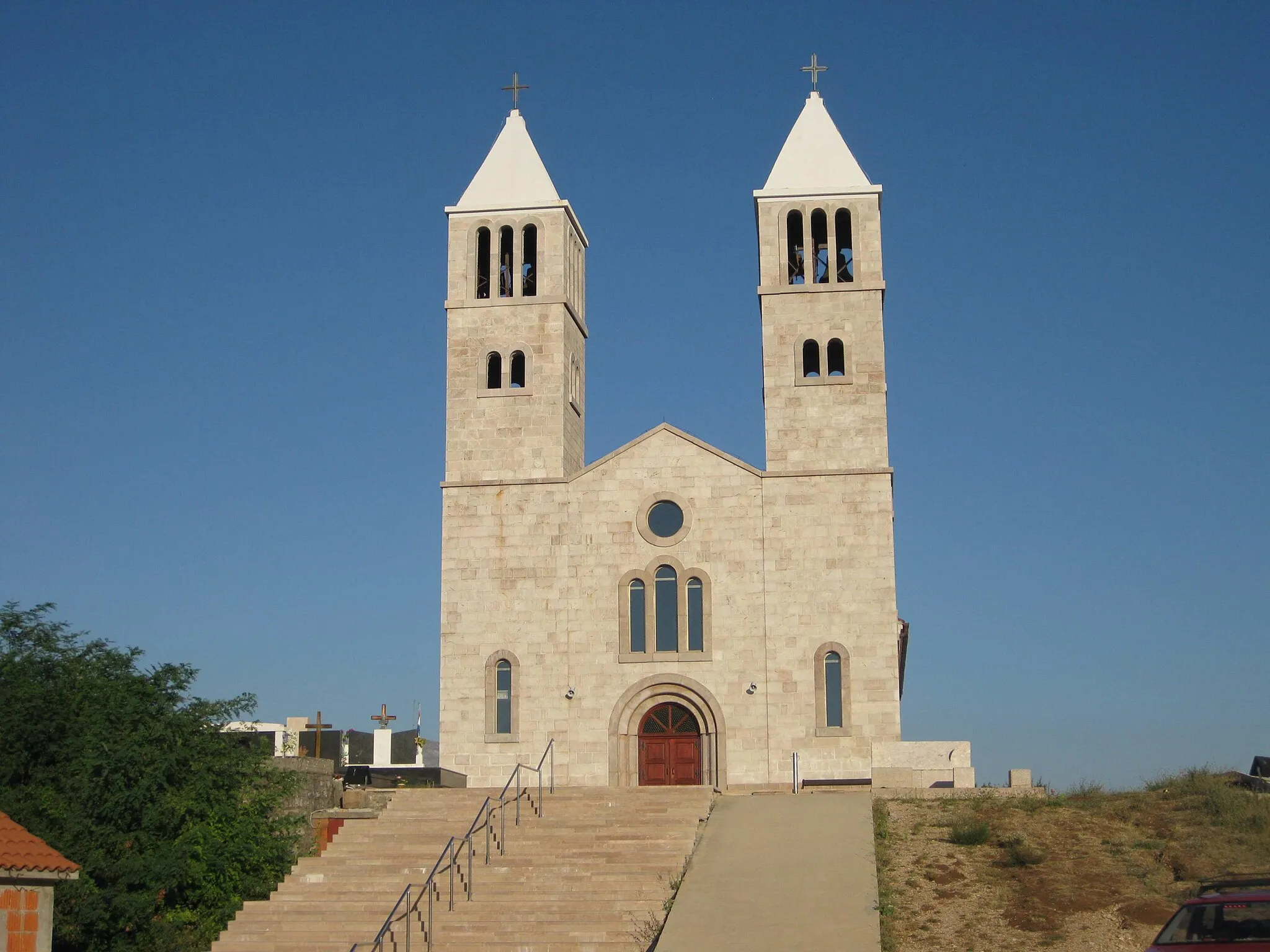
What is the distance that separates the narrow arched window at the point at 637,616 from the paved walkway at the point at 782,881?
18.4ft

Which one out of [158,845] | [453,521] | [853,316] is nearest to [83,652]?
[158,845]

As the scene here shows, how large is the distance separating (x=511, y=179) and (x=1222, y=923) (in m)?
27.4

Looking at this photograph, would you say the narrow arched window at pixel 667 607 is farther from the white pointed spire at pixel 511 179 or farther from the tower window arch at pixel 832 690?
the white pointed spire at pixel 511 179

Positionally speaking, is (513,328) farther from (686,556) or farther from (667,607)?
(667,607)

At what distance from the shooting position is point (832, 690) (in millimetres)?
33594

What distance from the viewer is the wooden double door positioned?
33969 mm

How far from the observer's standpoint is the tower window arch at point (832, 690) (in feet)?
109

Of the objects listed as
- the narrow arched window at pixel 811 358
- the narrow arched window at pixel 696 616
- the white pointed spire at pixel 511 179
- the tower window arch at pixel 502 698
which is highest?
the white pointed spire at pixel 511 179

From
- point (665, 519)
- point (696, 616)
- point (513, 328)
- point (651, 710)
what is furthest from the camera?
point (513, 328)

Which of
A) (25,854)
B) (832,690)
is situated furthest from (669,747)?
(25,854)

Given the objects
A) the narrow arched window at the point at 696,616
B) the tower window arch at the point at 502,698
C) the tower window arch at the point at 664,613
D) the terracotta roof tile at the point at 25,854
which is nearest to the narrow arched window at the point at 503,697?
the tower window arch at the point at 502,698

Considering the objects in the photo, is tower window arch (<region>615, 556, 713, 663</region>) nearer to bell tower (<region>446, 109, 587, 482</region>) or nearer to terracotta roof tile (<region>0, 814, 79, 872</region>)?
bell tower (<region>446, 109, 587, 482</region>)

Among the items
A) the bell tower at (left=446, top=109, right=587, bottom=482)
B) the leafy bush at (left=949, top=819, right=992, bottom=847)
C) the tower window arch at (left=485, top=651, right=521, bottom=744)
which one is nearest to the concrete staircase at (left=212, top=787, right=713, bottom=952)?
the tower window arch at (left=485, top=651, right=521, bottom=744)

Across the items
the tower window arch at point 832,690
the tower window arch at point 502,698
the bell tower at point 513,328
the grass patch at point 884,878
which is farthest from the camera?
the bell tower at point 513,328
